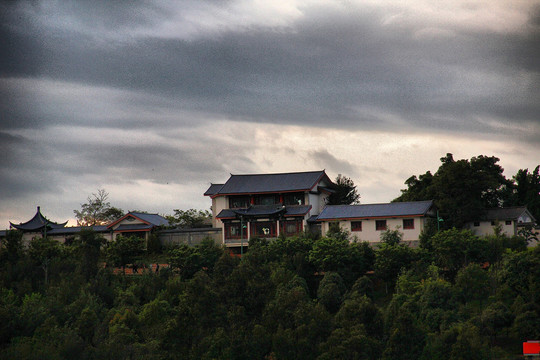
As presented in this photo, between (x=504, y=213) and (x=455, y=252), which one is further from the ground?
(x=504, y=213)

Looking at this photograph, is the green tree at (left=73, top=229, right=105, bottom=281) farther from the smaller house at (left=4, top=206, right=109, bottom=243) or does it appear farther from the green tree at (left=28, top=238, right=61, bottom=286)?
the smaller house at (left=4, top=206, right=109, bottom=243)

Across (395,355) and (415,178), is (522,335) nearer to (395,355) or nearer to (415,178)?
(395,355)

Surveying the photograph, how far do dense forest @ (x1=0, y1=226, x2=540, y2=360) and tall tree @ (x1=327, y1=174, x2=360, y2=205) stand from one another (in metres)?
12.3

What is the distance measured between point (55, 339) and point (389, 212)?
77.3 ft

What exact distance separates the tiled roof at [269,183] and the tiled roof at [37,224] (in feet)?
46.1

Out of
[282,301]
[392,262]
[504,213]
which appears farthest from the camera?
[504,213]

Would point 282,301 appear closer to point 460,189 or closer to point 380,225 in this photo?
point 380,225

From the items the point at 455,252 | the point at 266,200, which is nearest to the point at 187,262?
the point at 266,200

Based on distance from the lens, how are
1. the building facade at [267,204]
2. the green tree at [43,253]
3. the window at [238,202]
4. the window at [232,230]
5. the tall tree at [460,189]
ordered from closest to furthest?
the tall tree at [460,189] < the green tree at [43,253] < the building facade at [267,204] < the window at [232,230] < the window at [238,202]

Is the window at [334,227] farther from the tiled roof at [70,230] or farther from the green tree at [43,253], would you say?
the tiled roof at [70,230]

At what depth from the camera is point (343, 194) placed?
196ft

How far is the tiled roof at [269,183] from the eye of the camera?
176 ft

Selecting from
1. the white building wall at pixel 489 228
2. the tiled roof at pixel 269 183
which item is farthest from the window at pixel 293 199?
the white building wall at pixel 489 228

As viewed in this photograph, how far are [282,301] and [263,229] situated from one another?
2200 centimetres
